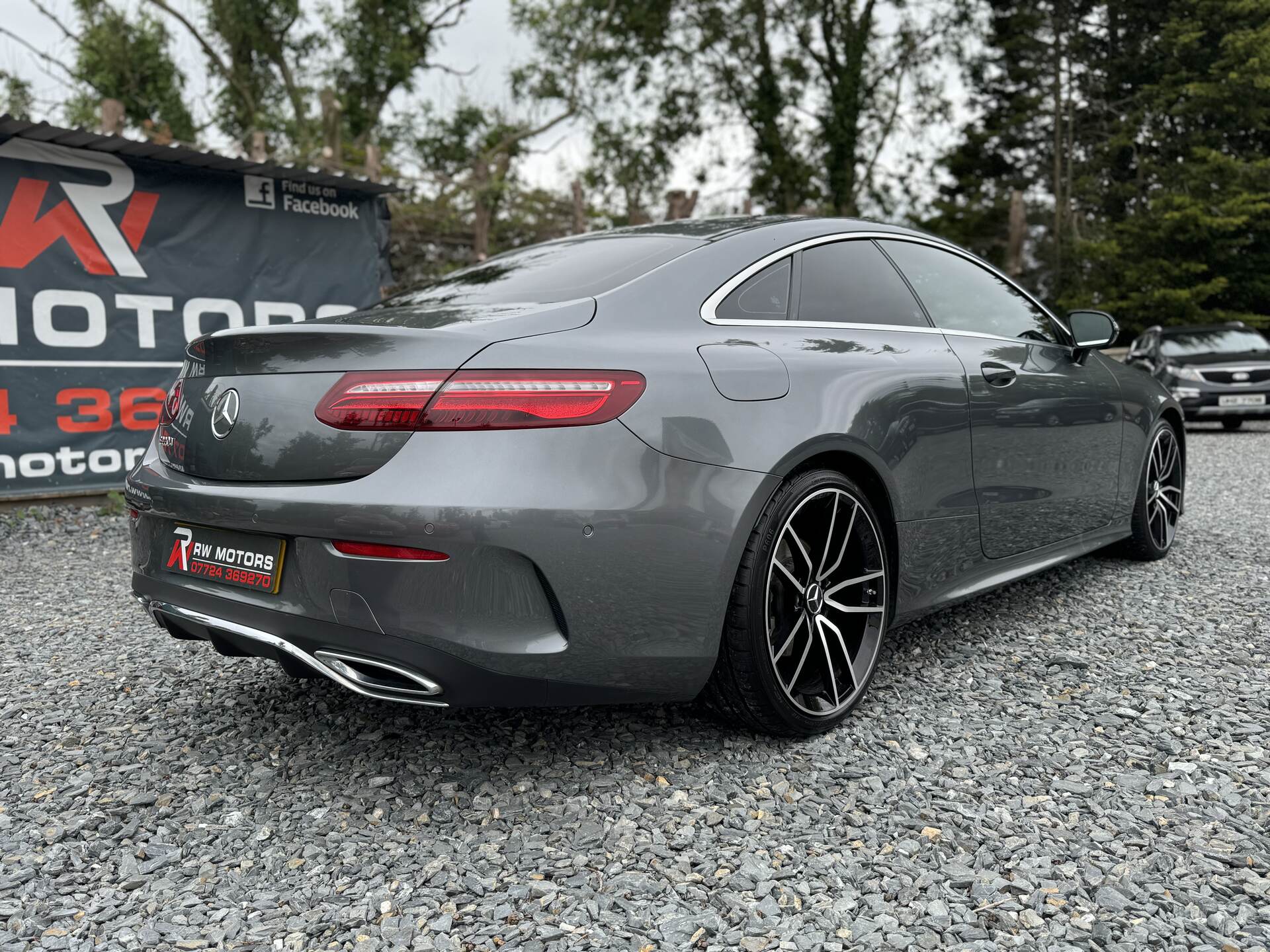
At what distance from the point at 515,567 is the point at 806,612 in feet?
3.12

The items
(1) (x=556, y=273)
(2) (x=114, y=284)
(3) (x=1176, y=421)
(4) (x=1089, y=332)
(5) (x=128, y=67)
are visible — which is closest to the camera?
(1) (x=556, y=273)

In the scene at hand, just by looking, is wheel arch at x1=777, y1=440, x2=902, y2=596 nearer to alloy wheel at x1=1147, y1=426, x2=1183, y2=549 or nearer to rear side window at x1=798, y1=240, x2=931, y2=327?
rear side window at x1=798, y1=240, x2=931, y2=327

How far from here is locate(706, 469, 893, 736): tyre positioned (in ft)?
8.57

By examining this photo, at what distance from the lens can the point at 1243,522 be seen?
6.28 metres

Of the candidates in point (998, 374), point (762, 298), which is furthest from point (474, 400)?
point (998, 374)

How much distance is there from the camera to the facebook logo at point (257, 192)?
7.67 m

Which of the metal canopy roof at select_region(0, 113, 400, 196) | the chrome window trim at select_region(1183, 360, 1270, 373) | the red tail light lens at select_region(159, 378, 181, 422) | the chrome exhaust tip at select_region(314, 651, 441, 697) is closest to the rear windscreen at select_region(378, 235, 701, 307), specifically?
the red tail light lens at select_region(159, 378, 181, 422)

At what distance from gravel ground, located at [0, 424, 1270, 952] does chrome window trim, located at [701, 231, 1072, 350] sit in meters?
1.14

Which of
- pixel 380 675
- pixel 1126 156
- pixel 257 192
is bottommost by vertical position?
pixel 380 675

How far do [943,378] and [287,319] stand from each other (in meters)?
6.12

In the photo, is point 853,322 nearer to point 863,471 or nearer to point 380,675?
point 863,471

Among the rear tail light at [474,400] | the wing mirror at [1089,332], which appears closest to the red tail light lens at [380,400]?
the rear tail light at [474,400]

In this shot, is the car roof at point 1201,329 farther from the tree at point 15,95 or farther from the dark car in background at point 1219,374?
the tree at point 15,95

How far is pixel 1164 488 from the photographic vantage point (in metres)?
5.12
